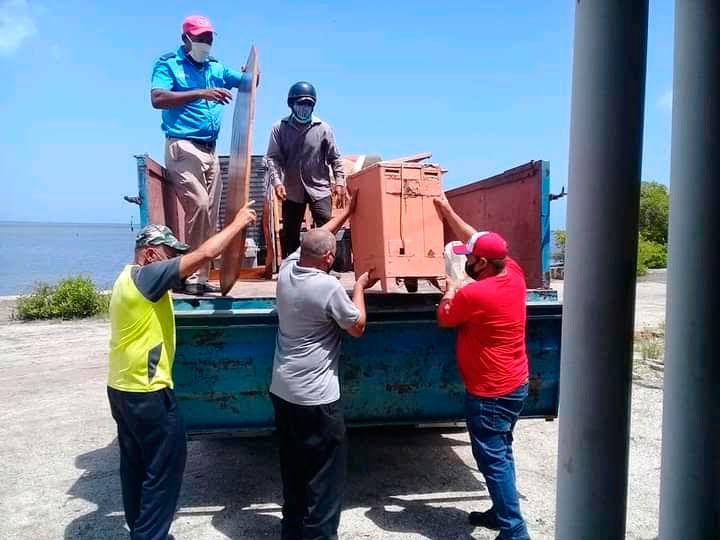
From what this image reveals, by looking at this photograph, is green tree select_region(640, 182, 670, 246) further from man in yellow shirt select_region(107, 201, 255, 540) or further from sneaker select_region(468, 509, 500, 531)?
man in yellow shirt select_region(107, 201, 255, 540)

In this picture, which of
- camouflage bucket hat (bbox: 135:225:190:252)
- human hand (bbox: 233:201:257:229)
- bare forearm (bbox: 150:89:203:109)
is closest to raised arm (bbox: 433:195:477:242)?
human hand (bbox: 233:201:257:229)

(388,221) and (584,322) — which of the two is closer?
(584,322)

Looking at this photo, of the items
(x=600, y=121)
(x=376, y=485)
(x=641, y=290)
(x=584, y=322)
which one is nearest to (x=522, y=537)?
(x=376, y=485)

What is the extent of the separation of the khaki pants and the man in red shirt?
6.39 ft

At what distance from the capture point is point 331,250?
3.42 meters

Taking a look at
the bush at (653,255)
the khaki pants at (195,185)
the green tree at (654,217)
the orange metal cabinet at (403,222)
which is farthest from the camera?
the green tree at (654,217)

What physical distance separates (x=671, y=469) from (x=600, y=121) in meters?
0.85

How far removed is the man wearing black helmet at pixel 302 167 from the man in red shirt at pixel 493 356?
2085 millimetres

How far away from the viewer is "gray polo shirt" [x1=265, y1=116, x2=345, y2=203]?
524cm

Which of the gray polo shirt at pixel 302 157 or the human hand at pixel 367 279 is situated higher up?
the gray polo shirt at pixel 302 157

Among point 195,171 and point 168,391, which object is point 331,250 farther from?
point 195,171

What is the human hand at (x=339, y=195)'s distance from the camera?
5.30 m

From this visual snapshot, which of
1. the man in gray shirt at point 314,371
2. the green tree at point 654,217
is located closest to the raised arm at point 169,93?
the man in gray shirt at point 314,371

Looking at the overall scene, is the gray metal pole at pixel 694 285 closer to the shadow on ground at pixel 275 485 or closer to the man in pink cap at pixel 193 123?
the shadow on ground at pixel 275 485
